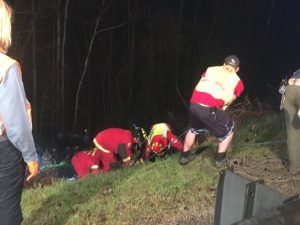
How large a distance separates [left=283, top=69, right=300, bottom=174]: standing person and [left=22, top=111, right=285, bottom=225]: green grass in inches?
31.3

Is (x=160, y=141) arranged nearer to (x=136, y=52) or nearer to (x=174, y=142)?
(x=174, y=142)

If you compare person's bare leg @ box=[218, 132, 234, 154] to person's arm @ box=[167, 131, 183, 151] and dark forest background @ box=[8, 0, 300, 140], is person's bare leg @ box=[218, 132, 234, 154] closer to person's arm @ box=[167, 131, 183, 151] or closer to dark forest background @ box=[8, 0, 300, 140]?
person's arm @ box=[167, 131, 183, 151]

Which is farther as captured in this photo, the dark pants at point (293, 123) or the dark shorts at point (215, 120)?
the dark shorts at point (215, 120)

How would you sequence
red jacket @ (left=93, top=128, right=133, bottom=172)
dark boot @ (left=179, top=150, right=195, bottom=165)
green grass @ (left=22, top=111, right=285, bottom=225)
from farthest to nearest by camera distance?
red jacket @ (left=93, top=128, right=133, bottom=172), dark boot @ (left=179, top=150, right=195, bottom=165), green grass @ (left=22, top=111, right=285, bottom=225)

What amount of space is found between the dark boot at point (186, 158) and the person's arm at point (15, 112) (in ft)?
11.1

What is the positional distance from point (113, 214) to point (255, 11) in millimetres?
17629

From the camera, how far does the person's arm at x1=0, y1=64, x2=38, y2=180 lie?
330 cm

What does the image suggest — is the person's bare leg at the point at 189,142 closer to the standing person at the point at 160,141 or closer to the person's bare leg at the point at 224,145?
the person's bare leg at the point at 224,145

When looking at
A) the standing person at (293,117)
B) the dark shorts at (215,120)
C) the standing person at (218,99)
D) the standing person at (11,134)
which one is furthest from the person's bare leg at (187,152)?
the standing person at (11,134)

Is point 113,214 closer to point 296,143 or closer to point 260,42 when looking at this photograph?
point 296,143

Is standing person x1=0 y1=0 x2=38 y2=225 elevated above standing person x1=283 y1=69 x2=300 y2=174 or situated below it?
above

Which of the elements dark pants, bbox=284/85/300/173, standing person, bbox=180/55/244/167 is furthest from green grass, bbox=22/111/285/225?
dark pants, bbox=284/85/300/173

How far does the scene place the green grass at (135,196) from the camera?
5.06 m

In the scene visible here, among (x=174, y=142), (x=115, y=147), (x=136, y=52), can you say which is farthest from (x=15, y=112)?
(x=136, y=52)
